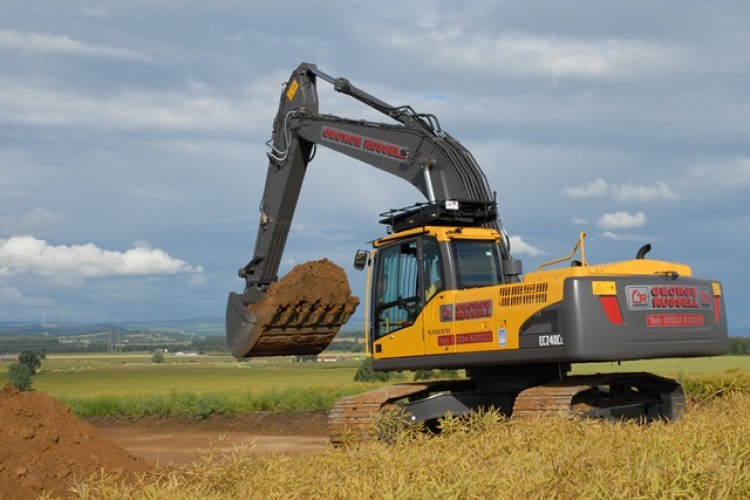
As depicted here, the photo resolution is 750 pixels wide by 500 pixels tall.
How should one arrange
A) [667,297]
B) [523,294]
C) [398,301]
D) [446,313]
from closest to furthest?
[523,294] < [667,297] < [446,313] < [398,301]

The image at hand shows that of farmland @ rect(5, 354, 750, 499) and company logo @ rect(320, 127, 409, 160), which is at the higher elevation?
company logo @ rect(320, 127, 409, 160)

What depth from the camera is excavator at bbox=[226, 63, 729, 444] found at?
11.1 metres

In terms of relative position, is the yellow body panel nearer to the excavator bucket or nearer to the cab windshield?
the cab windshield

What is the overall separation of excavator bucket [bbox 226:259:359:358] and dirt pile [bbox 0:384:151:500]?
5.72 metres

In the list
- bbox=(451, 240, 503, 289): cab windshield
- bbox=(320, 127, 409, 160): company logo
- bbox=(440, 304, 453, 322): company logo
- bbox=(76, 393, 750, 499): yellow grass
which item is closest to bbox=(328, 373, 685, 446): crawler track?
bbox=(440, 304, 453, 322): company logo

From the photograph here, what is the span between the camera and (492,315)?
11609 mm

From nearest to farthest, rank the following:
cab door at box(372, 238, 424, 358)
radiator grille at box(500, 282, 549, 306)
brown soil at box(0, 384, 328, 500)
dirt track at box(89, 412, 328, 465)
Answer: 1. brown soil at box(0, 384, 328, 500)
2. radiator grille at box(500, 282, 549, 306)
3. cab door at box(372, 238, 424, 358)
4. dirt track at box(89, 412, 328, 465)

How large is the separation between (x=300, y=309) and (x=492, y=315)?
677cm

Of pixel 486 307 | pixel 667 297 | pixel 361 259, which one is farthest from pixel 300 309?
pixel 667 297

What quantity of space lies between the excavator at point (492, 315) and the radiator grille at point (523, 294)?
0.01m

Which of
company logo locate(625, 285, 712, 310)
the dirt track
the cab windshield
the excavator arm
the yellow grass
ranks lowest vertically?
the dirt track

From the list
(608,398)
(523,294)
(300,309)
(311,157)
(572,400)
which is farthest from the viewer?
(311,157)

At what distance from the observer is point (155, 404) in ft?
76.4

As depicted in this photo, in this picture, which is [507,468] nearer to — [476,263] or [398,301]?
[476,263]
